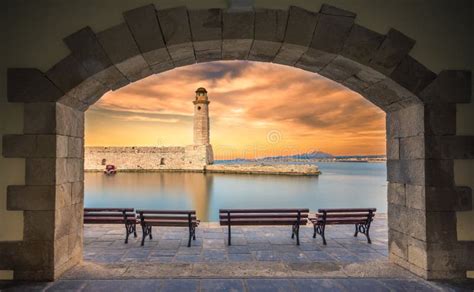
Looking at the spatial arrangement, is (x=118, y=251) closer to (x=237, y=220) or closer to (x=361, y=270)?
(x=237, y=220)

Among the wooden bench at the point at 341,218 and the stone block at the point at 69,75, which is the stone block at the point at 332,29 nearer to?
the stone block at the point at 69,75

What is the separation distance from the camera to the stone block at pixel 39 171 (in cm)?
346

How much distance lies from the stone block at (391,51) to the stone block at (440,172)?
120cm

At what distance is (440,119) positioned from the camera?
11.9 feet

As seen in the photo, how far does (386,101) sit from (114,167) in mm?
45105

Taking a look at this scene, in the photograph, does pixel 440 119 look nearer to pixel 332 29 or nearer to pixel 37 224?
pixel 332 29

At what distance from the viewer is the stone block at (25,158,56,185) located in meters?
3.46

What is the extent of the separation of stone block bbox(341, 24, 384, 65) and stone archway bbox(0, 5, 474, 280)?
0.01 m

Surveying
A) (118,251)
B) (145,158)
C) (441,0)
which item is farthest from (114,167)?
(441,0)

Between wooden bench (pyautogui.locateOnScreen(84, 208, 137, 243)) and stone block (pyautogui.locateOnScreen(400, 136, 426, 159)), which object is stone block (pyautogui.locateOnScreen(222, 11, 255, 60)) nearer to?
stone block (pyautogui.locateOnScreen(400, 136, 426, 159))

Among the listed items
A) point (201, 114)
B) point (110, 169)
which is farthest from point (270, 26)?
point (110, 169)

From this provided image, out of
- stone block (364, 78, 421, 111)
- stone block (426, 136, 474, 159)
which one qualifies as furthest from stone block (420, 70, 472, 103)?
stone block (426, 136, 474, 159)

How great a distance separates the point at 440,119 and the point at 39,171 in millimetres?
4714

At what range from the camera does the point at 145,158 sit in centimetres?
4444
